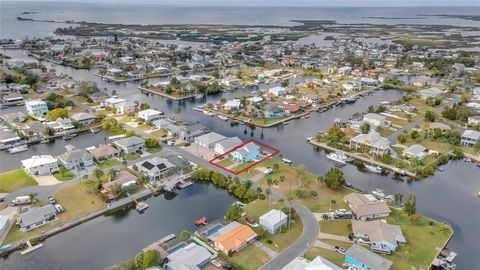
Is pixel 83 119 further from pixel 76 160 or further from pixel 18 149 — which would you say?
pixel 76 160

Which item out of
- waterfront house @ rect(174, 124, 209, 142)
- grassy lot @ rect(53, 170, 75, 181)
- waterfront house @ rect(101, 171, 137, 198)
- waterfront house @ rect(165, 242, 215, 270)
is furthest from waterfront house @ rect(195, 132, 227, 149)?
waterfront house @ rect(165, 242, 215, 270)

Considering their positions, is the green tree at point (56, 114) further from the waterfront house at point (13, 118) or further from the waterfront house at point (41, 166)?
the waterfront house at point (41, 166)

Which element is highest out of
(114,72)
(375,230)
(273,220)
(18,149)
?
(114,72)

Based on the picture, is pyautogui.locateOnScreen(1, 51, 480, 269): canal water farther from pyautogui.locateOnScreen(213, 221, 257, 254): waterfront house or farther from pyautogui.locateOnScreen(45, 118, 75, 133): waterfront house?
pyautogui.locateOnScreen(45, 118, 75, 133): waterfront house

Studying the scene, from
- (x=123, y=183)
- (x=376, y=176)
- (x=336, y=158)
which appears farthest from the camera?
(x=336, y=158)

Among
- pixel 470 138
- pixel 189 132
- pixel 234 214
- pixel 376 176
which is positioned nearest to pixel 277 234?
pixel 234 214

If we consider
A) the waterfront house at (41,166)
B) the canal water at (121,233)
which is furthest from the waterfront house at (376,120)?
the waterfront house at (41,166)
